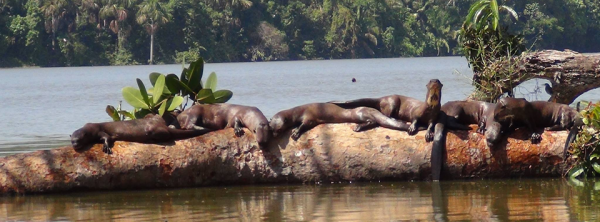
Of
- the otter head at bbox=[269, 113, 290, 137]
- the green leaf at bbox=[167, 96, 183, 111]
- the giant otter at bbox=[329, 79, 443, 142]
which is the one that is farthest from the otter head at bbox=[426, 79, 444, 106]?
the green leaf at bbox=[167, 96, 183, 111]

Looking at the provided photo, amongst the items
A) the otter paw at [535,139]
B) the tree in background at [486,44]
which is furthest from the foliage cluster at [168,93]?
the otter paw at [535,139]

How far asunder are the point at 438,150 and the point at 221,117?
2780 millimetres

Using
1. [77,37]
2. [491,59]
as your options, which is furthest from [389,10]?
[491,59]

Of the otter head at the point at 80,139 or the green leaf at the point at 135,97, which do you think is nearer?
the otter head at the point at 80,139

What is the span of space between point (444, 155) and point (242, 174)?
2.36 m

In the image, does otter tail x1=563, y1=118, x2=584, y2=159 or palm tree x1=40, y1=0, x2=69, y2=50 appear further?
palm tree x1=40, y1=0, x2=69, y2=50

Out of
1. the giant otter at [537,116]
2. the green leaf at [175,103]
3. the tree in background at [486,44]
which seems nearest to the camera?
the giant otter at [537,116]

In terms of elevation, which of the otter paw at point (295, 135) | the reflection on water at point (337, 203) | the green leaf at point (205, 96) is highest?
the green leaf at point (205, 96)

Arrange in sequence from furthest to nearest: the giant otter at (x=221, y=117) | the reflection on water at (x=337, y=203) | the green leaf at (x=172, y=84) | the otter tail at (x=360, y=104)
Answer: the green leaf at (x=172, y=84), the otter tail at (x=360, y=104), the giant otter at (x=221, y=117), the reflection on water at (x=337, y=203)

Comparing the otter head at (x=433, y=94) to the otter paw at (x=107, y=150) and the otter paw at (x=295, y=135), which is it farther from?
the otter paw at (x=107, y=150)

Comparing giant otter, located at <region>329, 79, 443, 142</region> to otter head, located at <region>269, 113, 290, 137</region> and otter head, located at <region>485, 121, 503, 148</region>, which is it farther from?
otter head, located at <region>269, 113, 290, 137</region>

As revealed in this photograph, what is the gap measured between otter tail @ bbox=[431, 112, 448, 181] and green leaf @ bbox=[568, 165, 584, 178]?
5.01ft

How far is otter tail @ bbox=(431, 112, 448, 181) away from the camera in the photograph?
11289 millimetres

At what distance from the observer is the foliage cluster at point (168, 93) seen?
12633 mm
